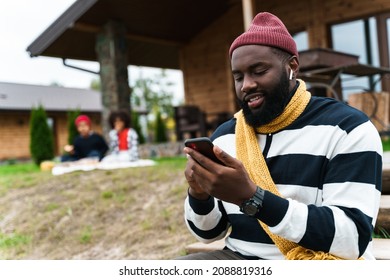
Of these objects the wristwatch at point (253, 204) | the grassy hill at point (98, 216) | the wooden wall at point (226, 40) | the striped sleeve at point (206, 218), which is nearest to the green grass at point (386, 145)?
the grassy hill at point (98, 216)

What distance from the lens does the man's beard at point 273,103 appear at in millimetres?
1325

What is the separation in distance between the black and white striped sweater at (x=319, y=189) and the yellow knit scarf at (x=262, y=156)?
2cm

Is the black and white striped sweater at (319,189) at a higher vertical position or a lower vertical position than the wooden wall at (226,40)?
lower

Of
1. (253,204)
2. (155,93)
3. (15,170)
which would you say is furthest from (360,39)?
(155,93)

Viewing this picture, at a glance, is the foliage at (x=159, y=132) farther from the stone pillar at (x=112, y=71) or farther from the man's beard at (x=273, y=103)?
the man's beard at (x=273, y=103)

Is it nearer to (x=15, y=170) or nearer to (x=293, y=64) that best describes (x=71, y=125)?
(x=15, y=170)

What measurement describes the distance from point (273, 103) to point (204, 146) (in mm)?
315

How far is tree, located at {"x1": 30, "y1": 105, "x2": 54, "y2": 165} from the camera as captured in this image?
804cm

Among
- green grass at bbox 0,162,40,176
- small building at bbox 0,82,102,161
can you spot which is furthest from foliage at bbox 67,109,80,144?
green grass at bbox 0,162,40,176

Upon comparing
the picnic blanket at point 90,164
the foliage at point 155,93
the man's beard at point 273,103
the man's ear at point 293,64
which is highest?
the foliage at point 155,93

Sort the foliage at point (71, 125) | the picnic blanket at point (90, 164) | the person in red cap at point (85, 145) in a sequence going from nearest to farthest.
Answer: the picnic blanket at point (90, 164)
the person in red cap at point (85, 145)
the foliage at point (71, 125)

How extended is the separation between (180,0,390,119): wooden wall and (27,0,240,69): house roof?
0.26 metres

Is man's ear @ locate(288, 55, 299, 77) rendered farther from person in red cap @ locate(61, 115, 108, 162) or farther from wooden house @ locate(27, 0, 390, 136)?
person in red cap @ locate(61, 115, 108, 162)

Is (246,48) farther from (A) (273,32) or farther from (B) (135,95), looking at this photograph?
(B) (135,95)
